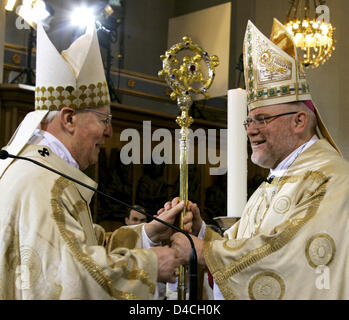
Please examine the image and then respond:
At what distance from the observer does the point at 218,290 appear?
3420 millimetres

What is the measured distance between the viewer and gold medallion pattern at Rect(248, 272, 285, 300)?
306 centimetres

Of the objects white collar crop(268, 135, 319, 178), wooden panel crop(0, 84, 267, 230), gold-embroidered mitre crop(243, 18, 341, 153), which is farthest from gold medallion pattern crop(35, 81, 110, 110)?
wooden panel crop(0, 84, 267, 230)

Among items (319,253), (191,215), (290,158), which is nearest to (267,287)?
(319,253)

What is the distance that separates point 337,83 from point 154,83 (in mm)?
2741

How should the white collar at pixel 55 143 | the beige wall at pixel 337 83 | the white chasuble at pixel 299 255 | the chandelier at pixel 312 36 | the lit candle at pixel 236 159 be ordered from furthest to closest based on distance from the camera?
the beige wall at pixel 337 83
the chandelier at pixel 312 36
the lit candle at pixel 236 159
the white collar at pixel 55 143
the white chasuble at pixel 299 255

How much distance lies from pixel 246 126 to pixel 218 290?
86 cm

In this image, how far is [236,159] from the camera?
3678 mm

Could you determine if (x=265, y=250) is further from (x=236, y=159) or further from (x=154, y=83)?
(x=154, y=83)

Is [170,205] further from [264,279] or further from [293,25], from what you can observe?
[293,25]

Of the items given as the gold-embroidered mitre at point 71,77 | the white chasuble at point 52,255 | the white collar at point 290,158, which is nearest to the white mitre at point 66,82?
the gold-embroidered mitre at point 71,77

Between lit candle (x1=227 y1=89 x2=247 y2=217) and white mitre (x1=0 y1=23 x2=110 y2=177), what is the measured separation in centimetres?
70

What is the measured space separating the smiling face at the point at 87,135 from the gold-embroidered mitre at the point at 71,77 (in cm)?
6

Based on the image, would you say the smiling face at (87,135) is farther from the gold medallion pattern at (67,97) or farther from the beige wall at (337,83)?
the beige wall at (337,83)

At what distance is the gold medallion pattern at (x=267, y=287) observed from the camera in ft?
10.0
